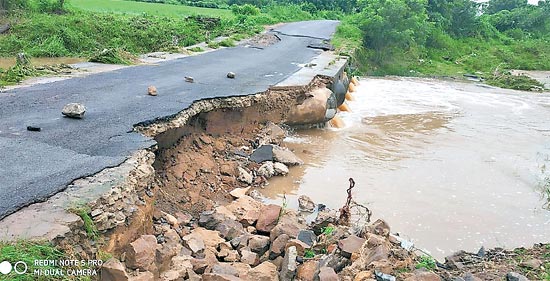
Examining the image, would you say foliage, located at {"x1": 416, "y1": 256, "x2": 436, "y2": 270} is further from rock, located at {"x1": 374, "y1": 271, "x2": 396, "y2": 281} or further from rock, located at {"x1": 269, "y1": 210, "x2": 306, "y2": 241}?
rock, located at {"x1": 269, "y1": 210, "x2": 306, "y2": 241}

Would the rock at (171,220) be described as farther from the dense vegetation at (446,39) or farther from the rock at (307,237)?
the dense vegetation at (446,39)

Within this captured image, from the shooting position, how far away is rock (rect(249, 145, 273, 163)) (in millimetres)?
8906

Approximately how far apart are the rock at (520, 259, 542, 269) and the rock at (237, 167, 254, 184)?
14.2ft

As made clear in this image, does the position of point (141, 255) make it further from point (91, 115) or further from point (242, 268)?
point (91, 115)

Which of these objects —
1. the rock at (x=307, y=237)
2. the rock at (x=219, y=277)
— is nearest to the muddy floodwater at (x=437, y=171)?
the rock at (x=307, y=237)

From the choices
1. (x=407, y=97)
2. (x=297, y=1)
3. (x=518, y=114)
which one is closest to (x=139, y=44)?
(x=407, y=97)

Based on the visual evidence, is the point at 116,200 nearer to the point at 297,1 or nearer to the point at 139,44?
the point at 139,44

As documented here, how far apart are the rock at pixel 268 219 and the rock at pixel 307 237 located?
0.53 m

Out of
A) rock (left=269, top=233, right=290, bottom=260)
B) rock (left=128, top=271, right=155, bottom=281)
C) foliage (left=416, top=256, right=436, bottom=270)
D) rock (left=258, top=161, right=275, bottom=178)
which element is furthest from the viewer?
rock (left=258, top=161, right=275, bottom=178)

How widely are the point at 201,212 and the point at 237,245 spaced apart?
125cm

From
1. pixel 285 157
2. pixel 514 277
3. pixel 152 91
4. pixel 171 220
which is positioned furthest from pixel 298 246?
pixel 152 91

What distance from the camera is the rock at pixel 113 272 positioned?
374cm

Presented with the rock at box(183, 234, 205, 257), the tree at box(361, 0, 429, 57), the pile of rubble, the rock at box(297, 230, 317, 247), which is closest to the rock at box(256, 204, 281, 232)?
the pile of rubble

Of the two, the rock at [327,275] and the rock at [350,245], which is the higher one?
the rock at [327,275]
